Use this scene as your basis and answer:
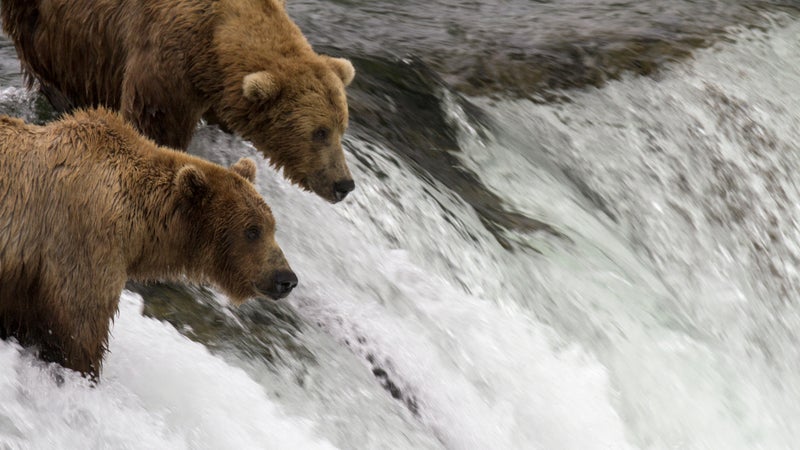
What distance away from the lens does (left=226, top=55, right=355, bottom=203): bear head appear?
4922mm

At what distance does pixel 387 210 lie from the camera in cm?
569

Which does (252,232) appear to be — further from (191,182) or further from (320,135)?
(320,135)

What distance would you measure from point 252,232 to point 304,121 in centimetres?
130

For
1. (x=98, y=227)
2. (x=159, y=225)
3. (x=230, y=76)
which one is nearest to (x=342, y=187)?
(x=230, y=76)

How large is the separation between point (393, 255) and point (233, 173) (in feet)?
5.96

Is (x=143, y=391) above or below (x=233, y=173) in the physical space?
below

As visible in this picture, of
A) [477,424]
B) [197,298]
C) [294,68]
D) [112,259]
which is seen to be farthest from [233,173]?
[477,424]

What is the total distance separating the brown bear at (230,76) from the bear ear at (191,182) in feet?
4.08

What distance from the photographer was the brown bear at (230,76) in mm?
4926

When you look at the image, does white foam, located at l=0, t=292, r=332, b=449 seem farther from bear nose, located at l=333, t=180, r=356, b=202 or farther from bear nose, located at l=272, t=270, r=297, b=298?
bear nose, located at l=333, t=180, r=356, b=202

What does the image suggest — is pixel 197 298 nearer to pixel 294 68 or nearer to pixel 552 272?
pixel 294 68

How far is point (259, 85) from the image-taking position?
15.8 feet

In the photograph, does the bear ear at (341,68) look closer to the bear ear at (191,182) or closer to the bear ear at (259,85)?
→ the bear ear at (259,85)

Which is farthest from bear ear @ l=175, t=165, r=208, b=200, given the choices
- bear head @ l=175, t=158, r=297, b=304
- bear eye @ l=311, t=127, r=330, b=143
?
bear eye @ l=311, t=127, r=330, b=143
